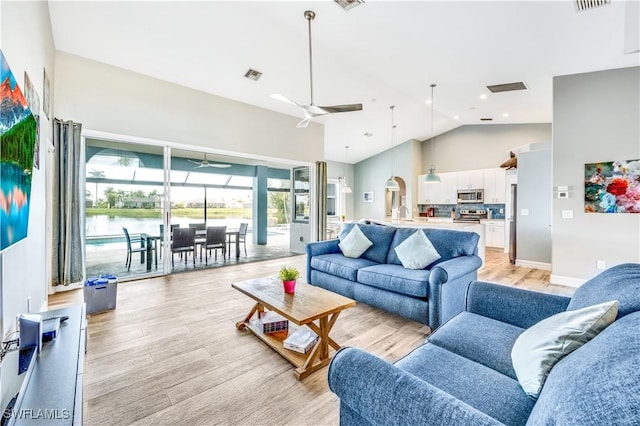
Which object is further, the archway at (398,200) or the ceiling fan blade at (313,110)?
the archway at (398,200)

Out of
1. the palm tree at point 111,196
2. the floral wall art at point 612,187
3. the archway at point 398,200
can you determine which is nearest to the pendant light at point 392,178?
the archway at point 398,200

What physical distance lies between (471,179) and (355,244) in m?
6.26

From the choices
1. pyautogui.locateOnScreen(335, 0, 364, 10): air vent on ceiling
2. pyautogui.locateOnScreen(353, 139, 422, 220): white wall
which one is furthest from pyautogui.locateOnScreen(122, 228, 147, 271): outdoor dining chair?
pyautogui.locateOnScreen(353, 139, 422, 220): white wall

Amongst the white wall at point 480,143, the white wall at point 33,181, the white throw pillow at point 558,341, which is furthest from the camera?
the white wall at point 480,143

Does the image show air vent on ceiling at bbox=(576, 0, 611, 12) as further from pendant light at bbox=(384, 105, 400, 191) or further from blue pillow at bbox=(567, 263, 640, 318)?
pendant light at bbox=(384, 105, 400, 191)

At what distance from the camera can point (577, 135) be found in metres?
4.24

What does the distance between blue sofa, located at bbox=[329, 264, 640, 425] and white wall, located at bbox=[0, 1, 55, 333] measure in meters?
1.96

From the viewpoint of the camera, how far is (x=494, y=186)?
793 centimetres

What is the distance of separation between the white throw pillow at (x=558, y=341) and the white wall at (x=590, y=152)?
14.1 ft

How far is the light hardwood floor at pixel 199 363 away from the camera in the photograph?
5.63ft

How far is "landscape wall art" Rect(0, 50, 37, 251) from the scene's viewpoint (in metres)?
1.30

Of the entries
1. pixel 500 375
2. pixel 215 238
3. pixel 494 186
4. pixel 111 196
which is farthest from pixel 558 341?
pixel 494 186

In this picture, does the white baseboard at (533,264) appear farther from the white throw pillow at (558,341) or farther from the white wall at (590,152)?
the white throw pillow at (558,341)

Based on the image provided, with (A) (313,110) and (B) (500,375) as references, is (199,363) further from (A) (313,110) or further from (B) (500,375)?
(A) (313,110)
